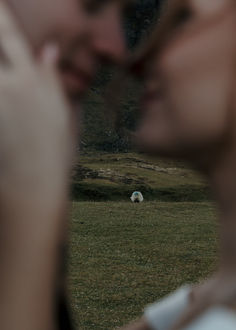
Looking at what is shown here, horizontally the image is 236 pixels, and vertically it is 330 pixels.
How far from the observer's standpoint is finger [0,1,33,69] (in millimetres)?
1021

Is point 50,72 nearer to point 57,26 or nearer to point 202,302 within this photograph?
point 57,26

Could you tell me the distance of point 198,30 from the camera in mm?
1118

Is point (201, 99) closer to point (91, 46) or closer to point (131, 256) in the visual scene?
point (91, 46)

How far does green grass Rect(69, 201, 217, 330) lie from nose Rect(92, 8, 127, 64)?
1030 cm

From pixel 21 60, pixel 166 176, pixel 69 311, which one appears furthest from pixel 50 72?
pixel 166 176

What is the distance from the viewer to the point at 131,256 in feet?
54.6

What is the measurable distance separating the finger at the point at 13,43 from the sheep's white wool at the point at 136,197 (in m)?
26.1

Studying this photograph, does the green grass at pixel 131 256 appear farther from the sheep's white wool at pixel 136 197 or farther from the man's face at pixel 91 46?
the man's face at pixel 91 46

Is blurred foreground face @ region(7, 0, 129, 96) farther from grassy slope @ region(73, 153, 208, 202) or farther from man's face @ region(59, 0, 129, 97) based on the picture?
grassy slope @ region(73, 153, 208, 202)

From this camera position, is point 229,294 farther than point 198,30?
No

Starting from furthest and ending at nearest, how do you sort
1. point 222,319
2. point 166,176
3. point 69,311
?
point 166,176 → point 69,311 → point 222,319

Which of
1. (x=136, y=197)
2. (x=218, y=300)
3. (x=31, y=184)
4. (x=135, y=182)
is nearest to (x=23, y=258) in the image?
(x=31, y=184)

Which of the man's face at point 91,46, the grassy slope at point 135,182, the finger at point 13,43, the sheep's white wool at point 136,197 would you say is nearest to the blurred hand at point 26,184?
the finger at point 13,43

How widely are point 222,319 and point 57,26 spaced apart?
46cm
